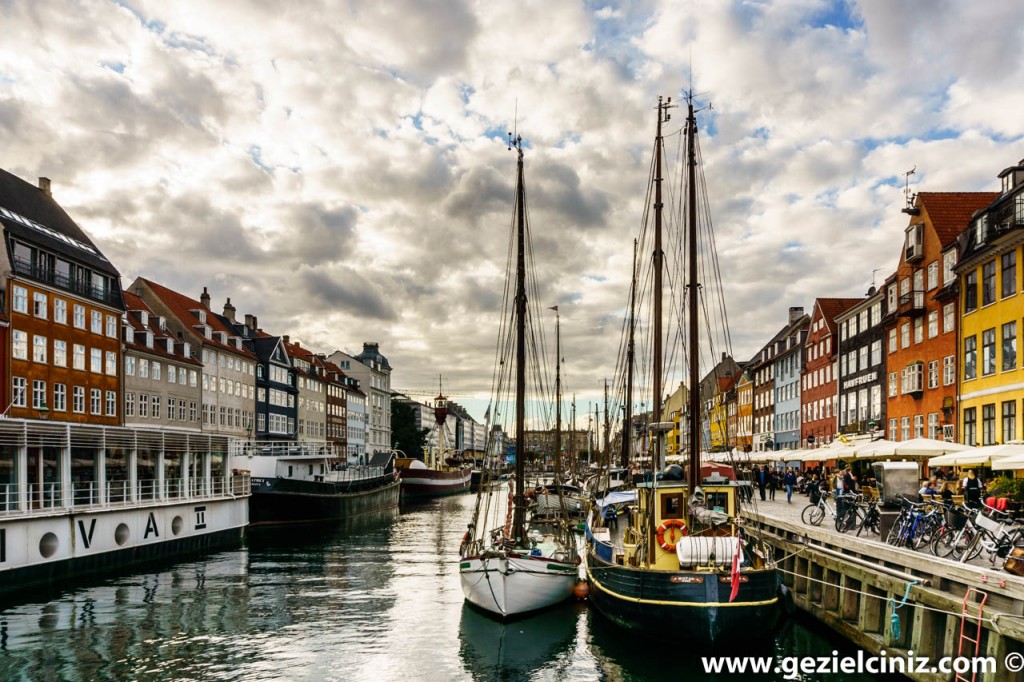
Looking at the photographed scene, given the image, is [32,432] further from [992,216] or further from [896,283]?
[896,283]

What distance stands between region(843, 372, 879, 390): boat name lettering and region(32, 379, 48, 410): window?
51.0 metres

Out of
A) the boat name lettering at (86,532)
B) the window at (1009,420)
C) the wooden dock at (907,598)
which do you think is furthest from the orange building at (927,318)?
the boat name lettering at (86,532)

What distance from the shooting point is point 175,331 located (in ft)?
254

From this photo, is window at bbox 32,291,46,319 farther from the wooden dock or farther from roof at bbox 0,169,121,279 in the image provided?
the wooden dock

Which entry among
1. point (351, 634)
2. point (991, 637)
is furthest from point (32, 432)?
point (991, 637)

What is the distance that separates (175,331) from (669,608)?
66411mm

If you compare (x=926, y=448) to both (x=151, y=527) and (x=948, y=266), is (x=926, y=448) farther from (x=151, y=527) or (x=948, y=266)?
(x=151, y=527)

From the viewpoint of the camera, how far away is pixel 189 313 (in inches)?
3221

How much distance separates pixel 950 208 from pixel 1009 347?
1404cm

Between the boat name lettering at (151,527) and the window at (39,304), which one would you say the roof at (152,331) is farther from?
the boat name lettering at (151,527)

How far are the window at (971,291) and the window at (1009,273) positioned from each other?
9.86 ft

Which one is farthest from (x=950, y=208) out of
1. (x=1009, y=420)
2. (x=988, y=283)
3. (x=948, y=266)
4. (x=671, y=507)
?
(x=671, y=507)

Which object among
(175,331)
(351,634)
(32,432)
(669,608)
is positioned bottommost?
(351,634)

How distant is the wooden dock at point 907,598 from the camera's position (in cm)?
1476
